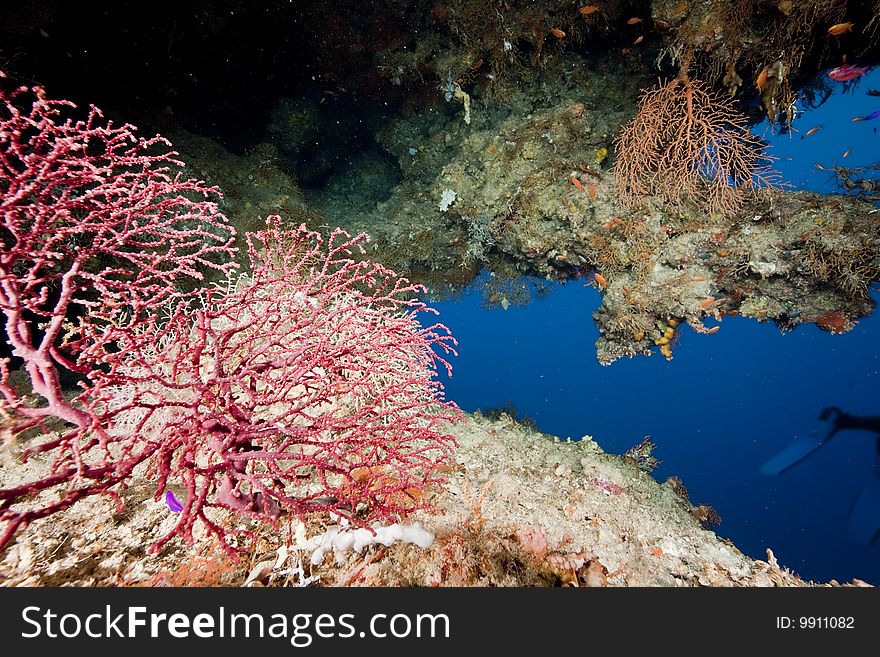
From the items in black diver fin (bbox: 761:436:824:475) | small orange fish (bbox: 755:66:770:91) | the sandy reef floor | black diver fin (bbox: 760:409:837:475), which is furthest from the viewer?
black diver fin (bbox: 761:436:824:475)

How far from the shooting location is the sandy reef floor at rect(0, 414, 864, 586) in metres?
A: 2.23

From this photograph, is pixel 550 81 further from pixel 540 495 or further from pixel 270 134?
pixel 540 495

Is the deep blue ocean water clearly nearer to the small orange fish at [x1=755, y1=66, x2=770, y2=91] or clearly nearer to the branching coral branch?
the branching coral branch

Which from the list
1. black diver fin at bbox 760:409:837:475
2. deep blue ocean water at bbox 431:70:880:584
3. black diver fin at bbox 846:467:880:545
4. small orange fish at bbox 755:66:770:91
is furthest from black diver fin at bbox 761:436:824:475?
small orange fish at bbox 755:66:770:91

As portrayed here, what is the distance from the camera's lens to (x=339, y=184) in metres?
11.9

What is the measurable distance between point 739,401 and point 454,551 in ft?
216

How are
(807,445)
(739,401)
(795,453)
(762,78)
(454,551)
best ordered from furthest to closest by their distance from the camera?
(739,401) → (795,453) → (807,445) → (762,78) → (454,551)

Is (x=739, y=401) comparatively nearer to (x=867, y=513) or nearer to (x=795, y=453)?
(x=867, y=513)

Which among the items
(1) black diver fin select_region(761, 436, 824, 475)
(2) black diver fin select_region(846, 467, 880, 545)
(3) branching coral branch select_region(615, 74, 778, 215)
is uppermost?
(3) branching coral branch select_region(615, 74, 778, 215)

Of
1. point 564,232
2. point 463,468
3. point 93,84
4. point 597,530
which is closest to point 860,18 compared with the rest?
point 564,232

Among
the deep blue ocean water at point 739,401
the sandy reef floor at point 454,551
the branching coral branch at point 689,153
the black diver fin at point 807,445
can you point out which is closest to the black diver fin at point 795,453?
the black diver fin at point 807,445

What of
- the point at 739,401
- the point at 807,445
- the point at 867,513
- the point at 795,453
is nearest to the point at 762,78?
the point at 807,445

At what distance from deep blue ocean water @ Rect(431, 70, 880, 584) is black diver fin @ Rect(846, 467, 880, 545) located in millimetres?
18366

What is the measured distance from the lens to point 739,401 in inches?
2055
